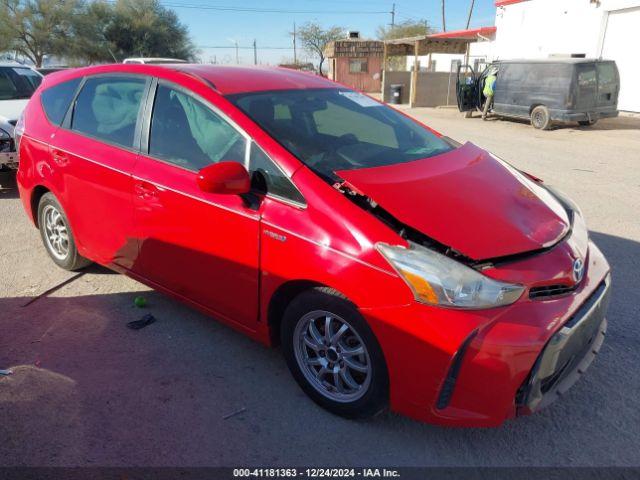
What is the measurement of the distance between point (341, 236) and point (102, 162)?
207 cm

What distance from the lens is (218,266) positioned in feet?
9.59

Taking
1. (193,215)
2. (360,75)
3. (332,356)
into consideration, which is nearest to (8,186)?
(193,215)

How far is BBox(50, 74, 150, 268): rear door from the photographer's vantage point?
3.42 m

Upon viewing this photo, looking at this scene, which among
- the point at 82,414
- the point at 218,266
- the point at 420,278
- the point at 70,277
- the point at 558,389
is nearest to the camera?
the point at 420,278

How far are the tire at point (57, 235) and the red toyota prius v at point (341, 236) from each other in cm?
34

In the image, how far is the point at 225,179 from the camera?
2.59 m

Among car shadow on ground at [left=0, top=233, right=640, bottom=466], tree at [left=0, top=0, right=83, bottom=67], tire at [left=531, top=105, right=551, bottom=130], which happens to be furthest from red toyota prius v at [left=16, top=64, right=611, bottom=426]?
tree at [left=0, top=0, right=83, bottom=67]

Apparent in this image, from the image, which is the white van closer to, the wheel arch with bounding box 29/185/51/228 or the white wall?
the wheel arch with bounding box 29/185/51/228

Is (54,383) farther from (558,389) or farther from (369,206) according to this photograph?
(558,389)

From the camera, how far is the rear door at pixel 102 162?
11.2 ft

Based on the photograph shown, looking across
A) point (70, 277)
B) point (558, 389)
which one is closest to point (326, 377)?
point (558, 389)

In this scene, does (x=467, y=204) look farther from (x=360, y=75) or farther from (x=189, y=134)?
(x=360, y=75)

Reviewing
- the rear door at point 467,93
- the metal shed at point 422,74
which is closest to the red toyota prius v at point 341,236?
the rear door at point 467,93

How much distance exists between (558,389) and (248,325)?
1.67m
